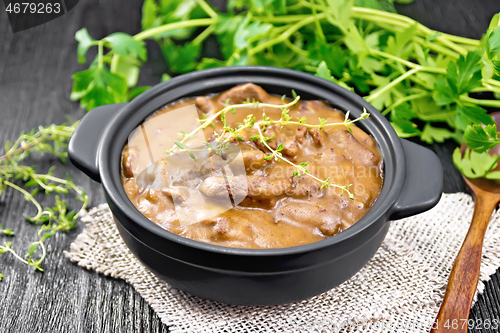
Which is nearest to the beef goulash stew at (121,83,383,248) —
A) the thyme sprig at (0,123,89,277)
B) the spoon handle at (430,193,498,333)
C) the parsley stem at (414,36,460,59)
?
the spoon handle at (430,193,498,333)

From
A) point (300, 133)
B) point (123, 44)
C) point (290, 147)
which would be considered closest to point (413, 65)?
point (300, 133)

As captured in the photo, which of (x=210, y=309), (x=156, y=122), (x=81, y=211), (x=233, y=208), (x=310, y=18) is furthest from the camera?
(x=310, y=18)

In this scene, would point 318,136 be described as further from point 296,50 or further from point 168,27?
point 168,27

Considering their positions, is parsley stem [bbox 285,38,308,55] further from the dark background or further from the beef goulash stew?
the beef goulash stew

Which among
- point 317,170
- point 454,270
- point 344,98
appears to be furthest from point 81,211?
point 454,270

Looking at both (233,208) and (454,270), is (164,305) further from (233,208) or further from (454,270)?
(454,270)

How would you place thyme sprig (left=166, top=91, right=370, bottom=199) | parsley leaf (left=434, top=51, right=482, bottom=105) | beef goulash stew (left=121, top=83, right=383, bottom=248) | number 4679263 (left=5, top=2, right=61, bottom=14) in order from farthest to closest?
number 4679263 (left=5, top=2, right=61, bottom=14), parsley leaf (left=434, top=51, right=482, bottom=105), thyme sprig (left=166, top=91, right=370, bottom=199), beef goulash stew (left=121, top=83, right=383, bottom=248)
